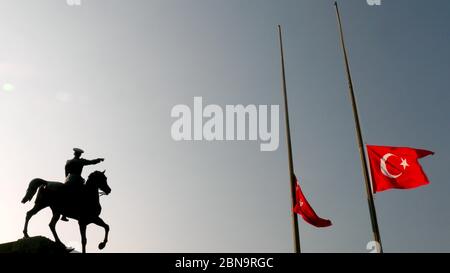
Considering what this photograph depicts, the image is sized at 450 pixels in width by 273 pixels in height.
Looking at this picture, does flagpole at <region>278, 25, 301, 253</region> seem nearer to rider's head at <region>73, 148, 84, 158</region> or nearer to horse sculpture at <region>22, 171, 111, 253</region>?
horse sculpture at <region>22, 171, 111, 253</region>

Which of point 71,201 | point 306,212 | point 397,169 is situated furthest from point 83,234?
point 397,169

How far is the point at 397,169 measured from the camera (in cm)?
1220

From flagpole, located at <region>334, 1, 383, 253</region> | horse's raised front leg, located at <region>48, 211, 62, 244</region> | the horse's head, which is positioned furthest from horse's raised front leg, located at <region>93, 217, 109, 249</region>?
flagpole, located at <region>334, 1, 383, 253</region>

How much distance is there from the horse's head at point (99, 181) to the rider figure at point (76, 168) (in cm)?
33

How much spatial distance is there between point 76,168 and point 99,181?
35.0 inches

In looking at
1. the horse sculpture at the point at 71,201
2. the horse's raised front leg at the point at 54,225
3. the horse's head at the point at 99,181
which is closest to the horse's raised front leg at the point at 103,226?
the horse sculpture at the point at 71,201

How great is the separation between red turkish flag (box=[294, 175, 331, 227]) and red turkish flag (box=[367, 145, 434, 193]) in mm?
2159

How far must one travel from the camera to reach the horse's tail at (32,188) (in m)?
11.0

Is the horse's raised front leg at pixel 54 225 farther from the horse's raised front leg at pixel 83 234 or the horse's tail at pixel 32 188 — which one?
the horse's tail at pixel 32 188
